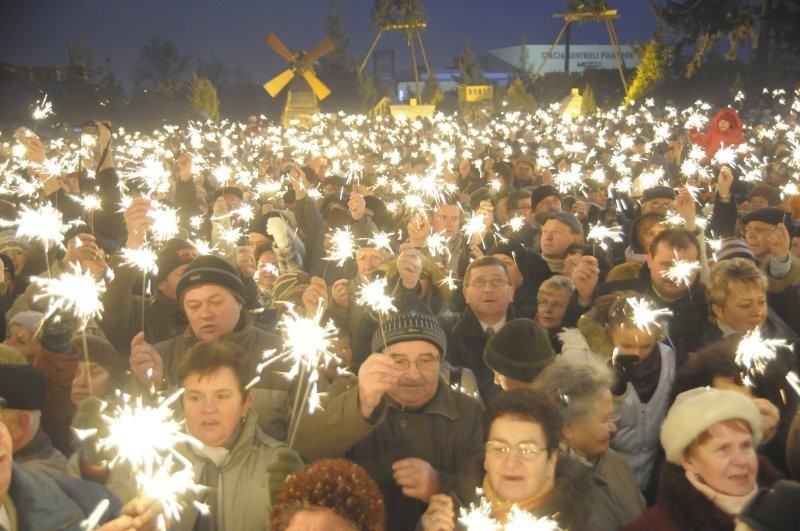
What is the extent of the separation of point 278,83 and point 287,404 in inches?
1416

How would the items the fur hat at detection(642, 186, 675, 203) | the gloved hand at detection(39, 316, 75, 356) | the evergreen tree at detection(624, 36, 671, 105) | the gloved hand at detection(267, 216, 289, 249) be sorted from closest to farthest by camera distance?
the gloved hand at detection(39, 316, 75, 356) < the fur hat at detection(642, 186, 675, 203) < the gloved hand at detection(267, 216, 289, 249) < the evergreen tree at detection(624, 36, 671, 105)

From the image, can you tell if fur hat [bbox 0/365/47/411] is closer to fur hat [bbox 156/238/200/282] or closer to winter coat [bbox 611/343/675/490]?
fur hat [bbox 156/238/200/282]

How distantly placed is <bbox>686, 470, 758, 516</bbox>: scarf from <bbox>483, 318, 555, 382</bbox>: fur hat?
1196 millimetres

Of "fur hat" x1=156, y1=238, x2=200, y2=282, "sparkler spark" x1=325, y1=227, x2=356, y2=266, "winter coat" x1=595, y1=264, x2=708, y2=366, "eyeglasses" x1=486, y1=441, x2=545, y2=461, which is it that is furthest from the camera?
"sparkler spark" x1=325, y1=227, x2=356, y2=266

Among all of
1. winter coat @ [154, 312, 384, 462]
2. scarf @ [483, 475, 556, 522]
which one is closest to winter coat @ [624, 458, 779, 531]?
scarf @ [483, 475, 556, 522]

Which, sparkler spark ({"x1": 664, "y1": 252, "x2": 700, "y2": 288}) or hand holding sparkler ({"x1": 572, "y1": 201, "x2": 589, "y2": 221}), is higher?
hand holding sparkler ({"x1": 572, "y1": 201, "x2": 589, "y2": 221})

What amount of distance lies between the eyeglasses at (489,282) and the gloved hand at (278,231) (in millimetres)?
3004

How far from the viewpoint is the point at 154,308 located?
5.26 metres

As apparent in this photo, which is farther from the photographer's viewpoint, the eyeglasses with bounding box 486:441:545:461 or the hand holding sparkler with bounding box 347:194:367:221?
the hand holding sparkler with bounding box 347:194:367:221

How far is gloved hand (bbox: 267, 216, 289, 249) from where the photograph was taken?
7.70 metres

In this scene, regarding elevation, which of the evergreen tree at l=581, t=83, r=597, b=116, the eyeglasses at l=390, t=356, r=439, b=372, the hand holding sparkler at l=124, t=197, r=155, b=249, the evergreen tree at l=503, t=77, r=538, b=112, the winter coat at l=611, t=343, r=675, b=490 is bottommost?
the winter coat at l=611, t=343, r=675, b=490

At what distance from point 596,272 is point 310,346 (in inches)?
110

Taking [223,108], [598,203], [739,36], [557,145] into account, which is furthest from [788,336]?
[223,108]

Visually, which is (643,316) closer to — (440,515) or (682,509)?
(682,509)
